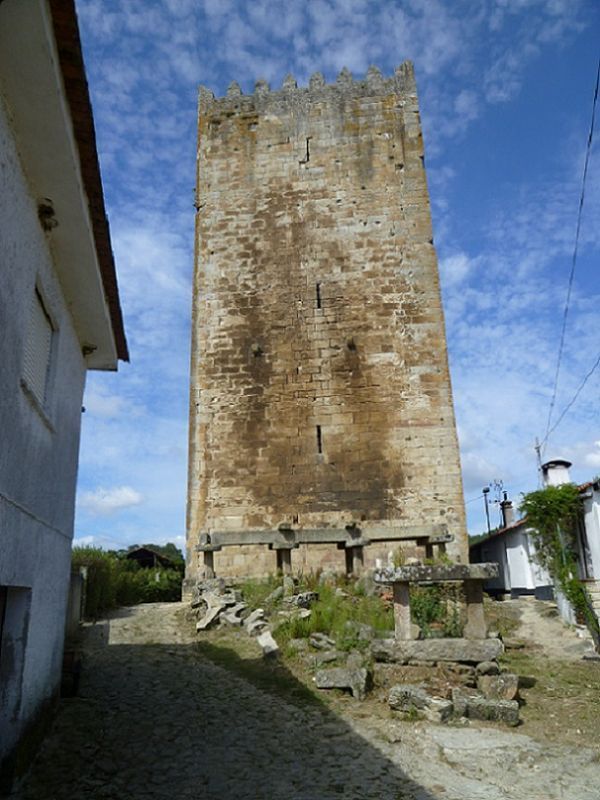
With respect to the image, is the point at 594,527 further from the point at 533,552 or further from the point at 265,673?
the point at 265,673

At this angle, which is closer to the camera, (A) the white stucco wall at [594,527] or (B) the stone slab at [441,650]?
(B) the stone slab at [441,650]

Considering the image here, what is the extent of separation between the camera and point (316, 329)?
1424cm

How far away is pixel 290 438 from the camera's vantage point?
13.6 m

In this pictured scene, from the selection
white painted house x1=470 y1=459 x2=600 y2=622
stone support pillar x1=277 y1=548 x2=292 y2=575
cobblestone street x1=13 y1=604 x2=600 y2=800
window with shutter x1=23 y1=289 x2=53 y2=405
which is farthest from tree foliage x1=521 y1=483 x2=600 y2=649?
window with shutter x1=23 y1=289 x2=53 y2=405

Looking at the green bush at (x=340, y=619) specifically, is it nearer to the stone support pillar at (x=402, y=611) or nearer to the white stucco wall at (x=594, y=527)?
the stone support pillar at (x=402, y=611)

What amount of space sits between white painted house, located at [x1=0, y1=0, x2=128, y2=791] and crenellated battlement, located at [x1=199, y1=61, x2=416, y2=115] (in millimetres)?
11882

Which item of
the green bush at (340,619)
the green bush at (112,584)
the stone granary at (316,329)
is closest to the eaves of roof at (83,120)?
the green bush at (340,619)

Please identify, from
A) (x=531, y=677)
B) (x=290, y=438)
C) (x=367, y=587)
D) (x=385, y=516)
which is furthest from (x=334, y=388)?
(x=531, y=677)

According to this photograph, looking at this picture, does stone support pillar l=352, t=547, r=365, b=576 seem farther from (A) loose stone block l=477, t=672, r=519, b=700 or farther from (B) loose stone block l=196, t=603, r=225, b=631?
(A) loose stone block l=477, t=672, r=519, b=700

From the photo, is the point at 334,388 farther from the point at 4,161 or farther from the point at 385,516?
the point at 4,161

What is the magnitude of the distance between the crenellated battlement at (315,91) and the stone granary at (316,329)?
0.04m

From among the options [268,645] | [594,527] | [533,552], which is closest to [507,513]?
[533,552]

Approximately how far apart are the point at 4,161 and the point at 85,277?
193 centimetres

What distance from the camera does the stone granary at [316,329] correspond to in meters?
13.2
